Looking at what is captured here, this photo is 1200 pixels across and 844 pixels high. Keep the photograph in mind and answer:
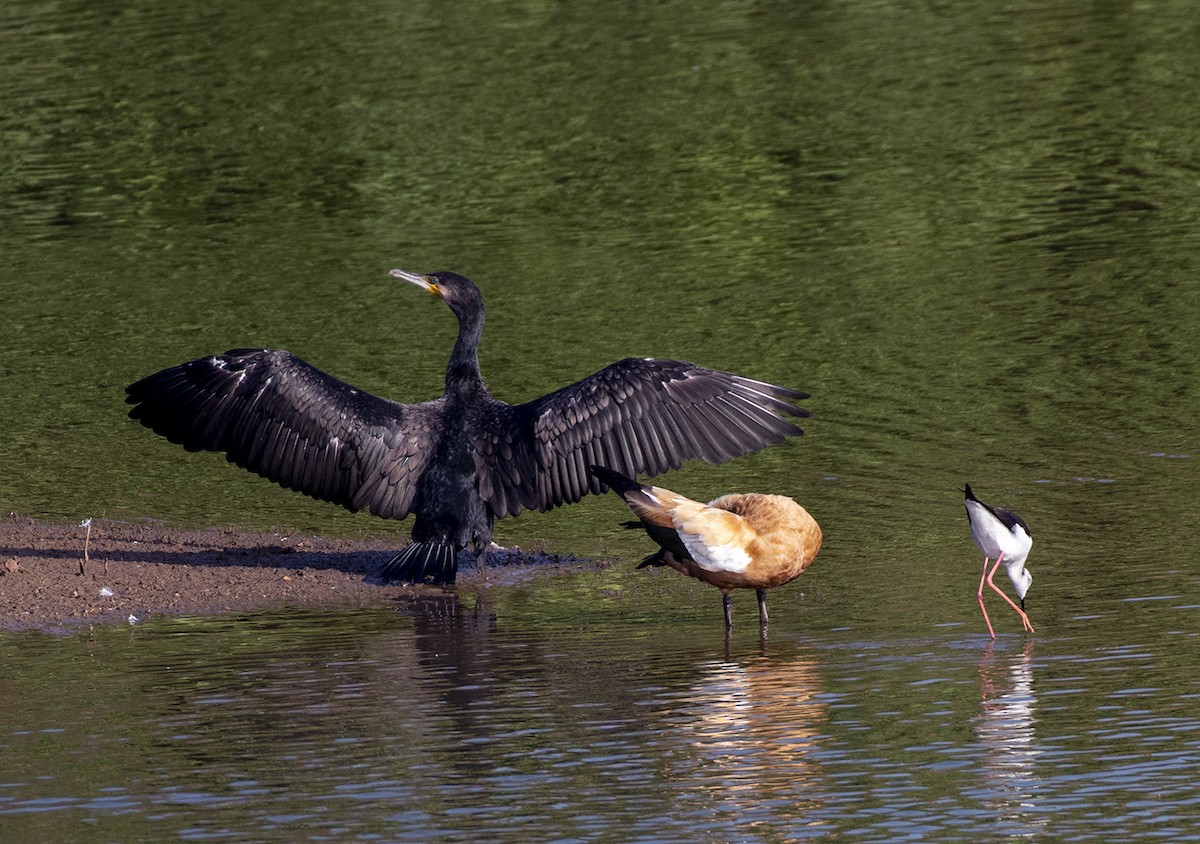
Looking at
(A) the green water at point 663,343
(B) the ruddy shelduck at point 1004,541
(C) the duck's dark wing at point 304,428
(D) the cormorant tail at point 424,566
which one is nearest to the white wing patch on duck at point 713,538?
(A) the green water at point 663,343

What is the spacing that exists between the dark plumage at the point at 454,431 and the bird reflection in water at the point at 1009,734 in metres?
2.50

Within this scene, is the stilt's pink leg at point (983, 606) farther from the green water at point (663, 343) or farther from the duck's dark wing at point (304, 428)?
the duck's dark wing at point (304, 428)

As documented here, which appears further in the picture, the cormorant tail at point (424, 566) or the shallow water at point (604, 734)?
the cormorant tail at point (424, 566)

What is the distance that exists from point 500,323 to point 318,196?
19.7ft

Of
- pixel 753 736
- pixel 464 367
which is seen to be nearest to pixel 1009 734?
pixel 753 736

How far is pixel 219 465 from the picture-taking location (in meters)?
13.9

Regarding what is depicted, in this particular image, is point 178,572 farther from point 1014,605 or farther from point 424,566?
point 1014,605

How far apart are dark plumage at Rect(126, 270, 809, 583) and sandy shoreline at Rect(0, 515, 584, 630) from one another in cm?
36

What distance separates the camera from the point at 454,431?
36.6 feet

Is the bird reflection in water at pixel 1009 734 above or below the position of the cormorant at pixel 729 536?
below

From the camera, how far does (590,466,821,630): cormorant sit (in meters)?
9.14

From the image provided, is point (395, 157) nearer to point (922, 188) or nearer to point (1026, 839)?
point (922, 188)

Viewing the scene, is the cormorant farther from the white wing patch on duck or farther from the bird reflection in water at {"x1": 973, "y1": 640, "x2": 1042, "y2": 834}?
the bird reflection in water at {"x1": 973, "y1": 640, "x2": 1042, "y2": 834}

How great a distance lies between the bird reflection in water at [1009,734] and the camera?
689 cm
